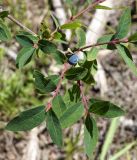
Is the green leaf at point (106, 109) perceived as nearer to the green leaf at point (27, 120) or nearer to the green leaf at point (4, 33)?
the green leaf at point (27, 120)

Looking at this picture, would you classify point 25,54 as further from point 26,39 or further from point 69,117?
point 69,117

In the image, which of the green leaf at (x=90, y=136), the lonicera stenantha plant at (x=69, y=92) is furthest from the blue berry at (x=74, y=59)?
the green leaf at (x=90, y=136)

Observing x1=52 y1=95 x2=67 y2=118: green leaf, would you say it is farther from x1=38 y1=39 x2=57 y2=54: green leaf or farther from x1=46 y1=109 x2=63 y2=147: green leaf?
x1=38 y1=39 x2=57 y2=54: green leaf

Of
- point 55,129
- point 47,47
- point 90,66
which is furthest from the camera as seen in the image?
point 90,66

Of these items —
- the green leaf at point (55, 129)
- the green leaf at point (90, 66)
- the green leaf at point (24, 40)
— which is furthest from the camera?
the green leaf at point (90, 66)

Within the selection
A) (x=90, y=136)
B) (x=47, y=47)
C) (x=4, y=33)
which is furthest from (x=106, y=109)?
(x=4, y=33)

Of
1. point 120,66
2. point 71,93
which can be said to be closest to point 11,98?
point 120,66

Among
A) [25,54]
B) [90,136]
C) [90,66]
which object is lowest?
[90,136]

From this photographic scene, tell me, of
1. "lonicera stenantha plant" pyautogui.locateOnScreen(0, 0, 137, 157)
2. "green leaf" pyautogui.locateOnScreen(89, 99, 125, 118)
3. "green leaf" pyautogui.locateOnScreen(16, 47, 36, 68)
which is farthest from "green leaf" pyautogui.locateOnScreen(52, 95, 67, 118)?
"green leaf" pyautogui.locateOnScreen(16, 47, 36, 68)
